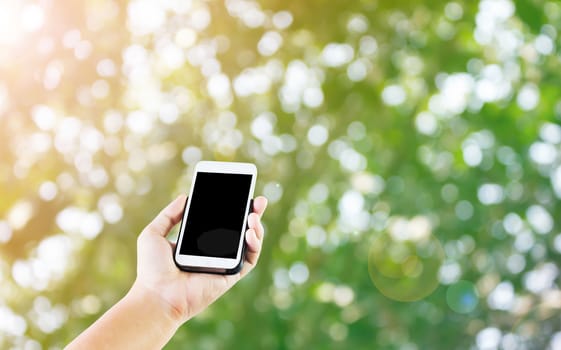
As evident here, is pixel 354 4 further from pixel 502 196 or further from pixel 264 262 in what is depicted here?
pixel 502 196

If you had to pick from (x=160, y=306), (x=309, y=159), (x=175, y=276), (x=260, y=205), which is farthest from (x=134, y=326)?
→ (x=309, y=159)

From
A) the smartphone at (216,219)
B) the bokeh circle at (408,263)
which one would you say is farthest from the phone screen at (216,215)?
the bokeh circle at (408,263)

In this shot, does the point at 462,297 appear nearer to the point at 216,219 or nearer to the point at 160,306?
the point at 216,219

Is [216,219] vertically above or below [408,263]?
above

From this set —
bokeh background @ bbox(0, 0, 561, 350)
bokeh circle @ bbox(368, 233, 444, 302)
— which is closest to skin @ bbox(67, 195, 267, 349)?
bokeh background @ bbox(0, 0, 561, 350)

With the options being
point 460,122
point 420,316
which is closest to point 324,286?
point 420,316

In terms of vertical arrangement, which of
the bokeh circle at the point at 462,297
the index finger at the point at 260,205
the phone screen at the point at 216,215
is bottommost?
the bokeh circle at the point at 462,297

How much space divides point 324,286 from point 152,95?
1.74 m

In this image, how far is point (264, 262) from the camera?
4375 mm

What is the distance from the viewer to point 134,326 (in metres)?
1.59

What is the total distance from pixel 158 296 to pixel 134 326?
0.42ft

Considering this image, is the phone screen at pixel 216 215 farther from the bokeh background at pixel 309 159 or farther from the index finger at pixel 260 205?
the bokeh background at pixel 309 159

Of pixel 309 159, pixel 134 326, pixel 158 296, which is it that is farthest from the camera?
pixel 309 159

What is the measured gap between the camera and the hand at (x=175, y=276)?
1.72m
